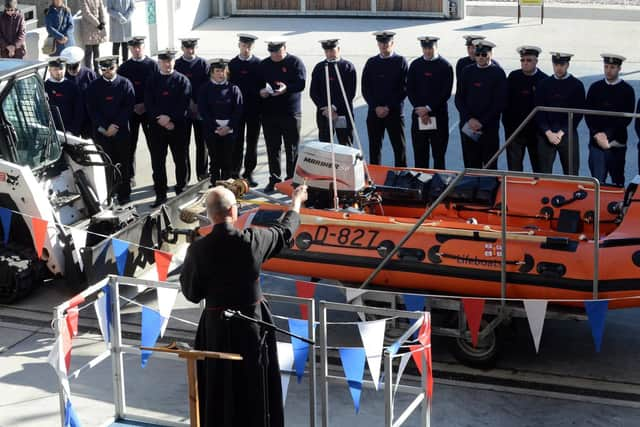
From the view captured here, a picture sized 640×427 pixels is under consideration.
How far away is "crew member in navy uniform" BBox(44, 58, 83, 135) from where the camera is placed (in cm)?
1255

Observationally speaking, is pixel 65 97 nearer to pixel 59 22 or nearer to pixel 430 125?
pixel 430 125

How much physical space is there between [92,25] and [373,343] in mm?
11808

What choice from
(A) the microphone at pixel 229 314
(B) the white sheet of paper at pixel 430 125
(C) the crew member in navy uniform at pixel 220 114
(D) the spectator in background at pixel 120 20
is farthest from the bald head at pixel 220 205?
(D) the spectator in background at pixel 120 20

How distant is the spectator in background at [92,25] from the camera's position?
17.4 m

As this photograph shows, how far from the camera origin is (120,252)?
31.3 feet

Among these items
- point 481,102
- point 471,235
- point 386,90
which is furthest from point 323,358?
point 386,90

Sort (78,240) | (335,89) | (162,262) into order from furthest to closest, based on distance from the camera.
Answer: (335,89) → (78,240) → (162,262)

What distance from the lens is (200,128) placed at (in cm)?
1322

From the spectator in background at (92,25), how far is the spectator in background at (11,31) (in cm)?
119

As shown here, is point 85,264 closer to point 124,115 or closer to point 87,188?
point 87,188

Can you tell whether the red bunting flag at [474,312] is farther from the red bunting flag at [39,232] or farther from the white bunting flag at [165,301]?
the red bunting flag at [39,232]

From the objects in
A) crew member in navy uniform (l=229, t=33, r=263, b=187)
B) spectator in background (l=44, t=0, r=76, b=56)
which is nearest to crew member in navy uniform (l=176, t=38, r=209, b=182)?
crew member in navy uniform (l=229, t=33, r=263, b=187)

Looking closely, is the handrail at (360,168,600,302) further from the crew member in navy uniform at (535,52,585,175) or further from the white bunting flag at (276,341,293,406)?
the crew member in navy uniform at (535,52,585,175)

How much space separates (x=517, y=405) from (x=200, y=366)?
2.57m
